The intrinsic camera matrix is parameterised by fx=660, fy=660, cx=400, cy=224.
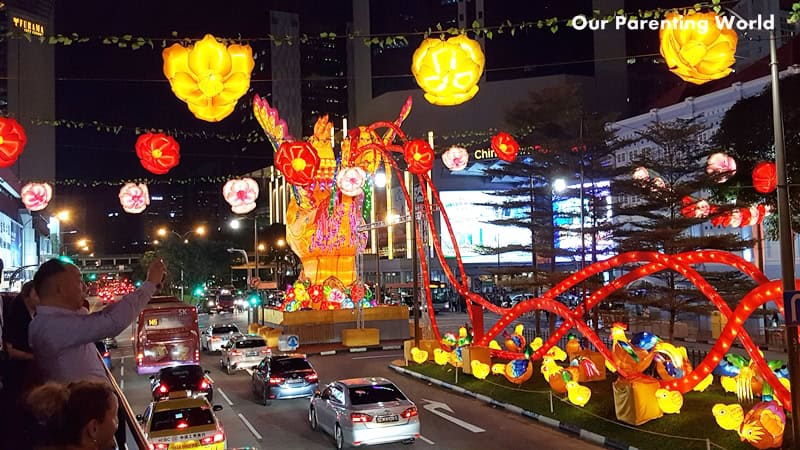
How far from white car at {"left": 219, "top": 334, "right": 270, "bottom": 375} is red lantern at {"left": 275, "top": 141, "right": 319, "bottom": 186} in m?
8.86

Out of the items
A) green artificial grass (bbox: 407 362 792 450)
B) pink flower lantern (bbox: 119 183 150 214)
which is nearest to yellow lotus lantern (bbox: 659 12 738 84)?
green artificial grass (bbox: 407 362 792 450)

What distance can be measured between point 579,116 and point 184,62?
24.9 m

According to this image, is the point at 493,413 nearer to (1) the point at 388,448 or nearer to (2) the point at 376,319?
(1) the point at 388,448

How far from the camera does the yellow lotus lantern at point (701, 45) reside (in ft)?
31.5

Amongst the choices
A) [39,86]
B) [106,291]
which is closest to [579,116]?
[106,291]

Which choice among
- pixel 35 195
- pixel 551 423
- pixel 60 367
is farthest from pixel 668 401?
pixel 35 195

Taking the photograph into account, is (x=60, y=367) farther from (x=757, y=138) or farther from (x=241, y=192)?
(x=757, y=138)

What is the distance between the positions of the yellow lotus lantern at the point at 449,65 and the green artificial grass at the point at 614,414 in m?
7.87

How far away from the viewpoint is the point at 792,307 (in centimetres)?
1040

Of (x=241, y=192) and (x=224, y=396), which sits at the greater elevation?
(x=241, y=192)

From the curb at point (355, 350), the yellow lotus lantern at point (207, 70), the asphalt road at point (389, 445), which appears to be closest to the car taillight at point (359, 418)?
the asphalt road at point (389, 445)

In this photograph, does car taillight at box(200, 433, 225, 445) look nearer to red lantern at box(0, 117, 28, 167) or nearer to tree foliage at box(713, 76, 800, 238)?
red lantern at box(0, 117, 28, 167)

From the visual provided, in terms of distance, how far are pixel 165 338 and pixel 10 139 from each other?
13333mm

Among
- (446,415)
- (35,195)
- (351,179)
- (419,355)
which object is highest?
(351,179)
